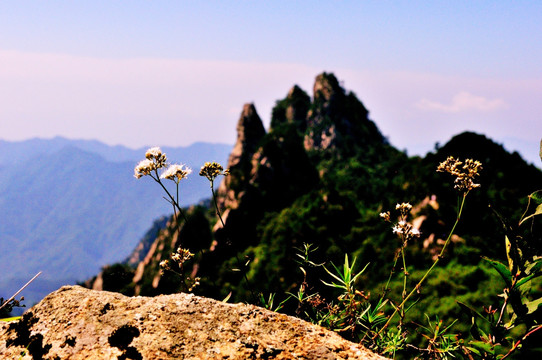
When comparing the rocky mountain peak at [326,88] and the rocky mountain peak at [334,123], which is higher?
the rocky mountain peak at [326,88]

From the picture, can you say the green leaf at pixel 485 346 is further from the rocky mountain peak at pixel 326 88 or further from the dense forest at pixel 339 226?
the rocky mountain peak at pixel 326 88

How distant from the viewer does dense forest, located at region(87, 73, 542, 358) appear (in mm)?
3789

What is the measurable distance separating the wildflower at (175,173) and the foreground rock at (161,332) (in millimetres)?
1228

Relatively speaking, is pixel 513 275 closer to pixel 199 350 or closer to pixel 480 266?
pixel 199 350

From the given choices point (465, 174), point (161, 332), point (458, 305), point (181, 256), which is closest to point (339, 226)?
point (181, 256)

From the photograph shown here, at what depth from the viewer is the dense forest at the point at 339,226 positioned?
379 cm

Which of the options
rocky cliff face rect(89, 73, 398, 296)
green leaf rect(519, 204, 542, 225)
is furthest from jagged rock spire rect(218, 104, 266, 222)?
green leaf rect(519, 204, 542, 225)

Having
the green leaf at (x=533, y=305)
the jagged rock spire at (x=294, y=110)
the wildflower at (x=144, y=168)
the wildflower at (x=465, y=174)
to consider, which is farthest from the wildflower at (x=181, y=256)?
the jagged rock spire at (x=294, y=110)

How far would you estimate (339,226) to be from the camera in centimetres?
5053

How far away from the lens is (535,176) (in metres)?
35.2

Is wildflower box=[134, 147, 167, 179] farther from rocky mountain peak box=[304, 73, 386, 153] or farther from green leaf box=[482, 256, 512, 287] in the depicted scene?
rocky mountain peak box=[304, 73, 386, 153]

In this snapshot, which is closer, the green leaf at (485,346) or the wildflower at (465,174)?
the green leaf at (485,346)

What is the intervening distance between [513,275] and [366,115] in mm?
116897

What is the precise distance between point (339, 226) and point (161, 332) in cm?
4973
